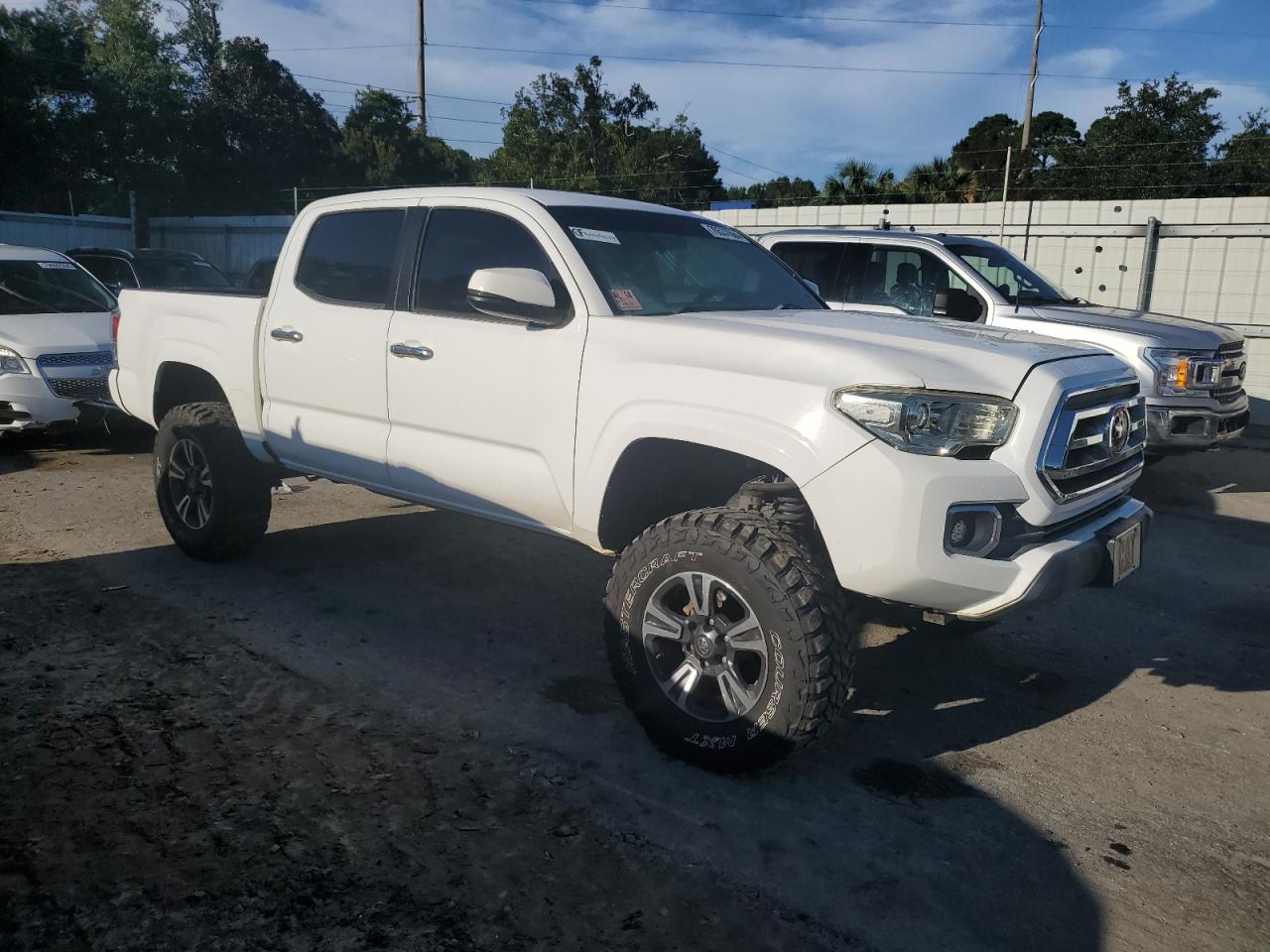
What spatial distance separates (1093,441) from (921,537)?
89cm

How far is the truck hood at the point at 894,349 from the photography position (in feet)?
10.1

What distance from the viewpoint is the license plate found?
331 cm

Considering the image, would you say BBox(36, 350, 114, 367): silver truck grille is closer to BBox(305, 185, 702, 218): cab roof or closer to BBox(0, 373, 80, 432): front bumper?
BBox(0, 373, 80, 432): front bumper

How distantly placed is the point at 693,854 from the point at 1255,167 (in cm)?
3836

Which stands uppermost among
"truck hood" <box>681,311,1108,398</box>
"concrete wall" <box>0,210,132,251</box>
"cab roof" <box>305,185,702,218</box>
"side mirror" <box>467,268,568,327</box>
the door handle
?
"concrete wall" <box>0,210,132,251</box>

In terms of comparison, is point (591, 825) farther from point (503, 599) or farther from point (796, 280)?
point (796, 280)

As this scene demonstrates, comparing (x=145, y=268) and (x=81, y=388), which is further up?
(x=145, y=268)

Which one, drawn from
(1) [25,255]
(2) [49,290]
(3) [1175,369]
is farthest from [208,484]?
(3) [1175,369]

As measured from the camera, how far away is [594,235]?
161 inches

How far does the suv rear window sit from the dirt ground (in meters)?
1.51

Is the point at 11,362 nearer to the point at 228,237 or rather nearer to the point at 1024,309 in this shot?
the point at 1024,309

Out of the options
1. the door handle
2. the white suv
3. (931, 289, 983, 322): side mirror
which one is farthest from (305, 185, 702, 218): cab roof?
the white suv

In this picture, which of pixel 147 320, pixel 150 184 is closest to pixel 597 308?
pixel 147 320

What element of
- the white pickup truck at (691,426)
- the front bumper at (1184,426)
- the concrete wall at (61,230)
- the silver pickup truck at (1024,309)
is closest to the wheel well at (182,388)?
the white pickup truck at (691,426)
